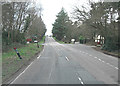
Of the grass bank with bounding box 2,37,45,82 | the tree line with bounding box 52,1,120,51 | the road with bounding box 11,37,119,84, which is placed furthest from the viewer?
the tree line with bounding box 52,1,120,51

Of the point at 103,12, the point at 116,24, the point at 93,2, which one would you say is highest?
the point at 93,2

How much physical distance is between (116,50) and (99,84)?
21996 millimetres

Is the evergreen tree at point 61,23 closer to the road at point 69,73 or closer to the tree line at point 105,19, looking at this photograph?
the tree line at point 105,19

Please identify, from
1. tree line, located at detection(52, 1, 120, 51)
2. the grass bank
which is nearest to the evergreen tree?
tree line, located at detection(52, 1, 120, 51)

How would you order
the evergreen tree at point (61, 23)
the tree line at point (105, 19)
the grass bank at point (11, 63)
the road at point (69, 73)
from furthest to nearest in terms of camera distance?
the evergreen tree at point (61, 23) → the tree line at point (105, 19) → the grass bank at point (11, 63) → the road at point (69, 73)

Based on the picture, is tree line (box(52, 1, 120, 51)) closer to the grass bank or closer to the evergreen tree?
the grass bank

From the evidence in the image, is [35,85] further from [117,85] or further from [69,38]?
[69,38]

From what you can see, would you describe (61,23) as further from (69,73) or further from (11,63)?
(69,73)

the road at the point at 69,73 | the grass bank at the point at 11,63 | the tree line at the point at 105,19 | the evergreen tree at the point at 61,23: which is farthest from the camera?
the evergreen tree at the point at 61,23

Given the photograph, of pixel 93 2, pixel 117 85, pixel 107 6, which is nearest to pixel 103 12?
pixel 107 6

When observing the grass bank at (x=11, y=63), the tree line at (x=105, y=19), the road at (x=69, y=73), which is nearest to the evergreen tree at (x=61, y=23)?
the tree line at (x=105, y=19)

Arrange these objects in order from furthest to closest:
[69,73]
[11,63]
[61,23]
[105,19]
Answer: [61,23] < [105,19] < [11,63] < [69,73]

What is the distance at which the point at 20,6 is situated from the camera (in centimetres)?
3131

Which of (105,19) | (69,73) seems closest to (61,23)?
(105,19)
